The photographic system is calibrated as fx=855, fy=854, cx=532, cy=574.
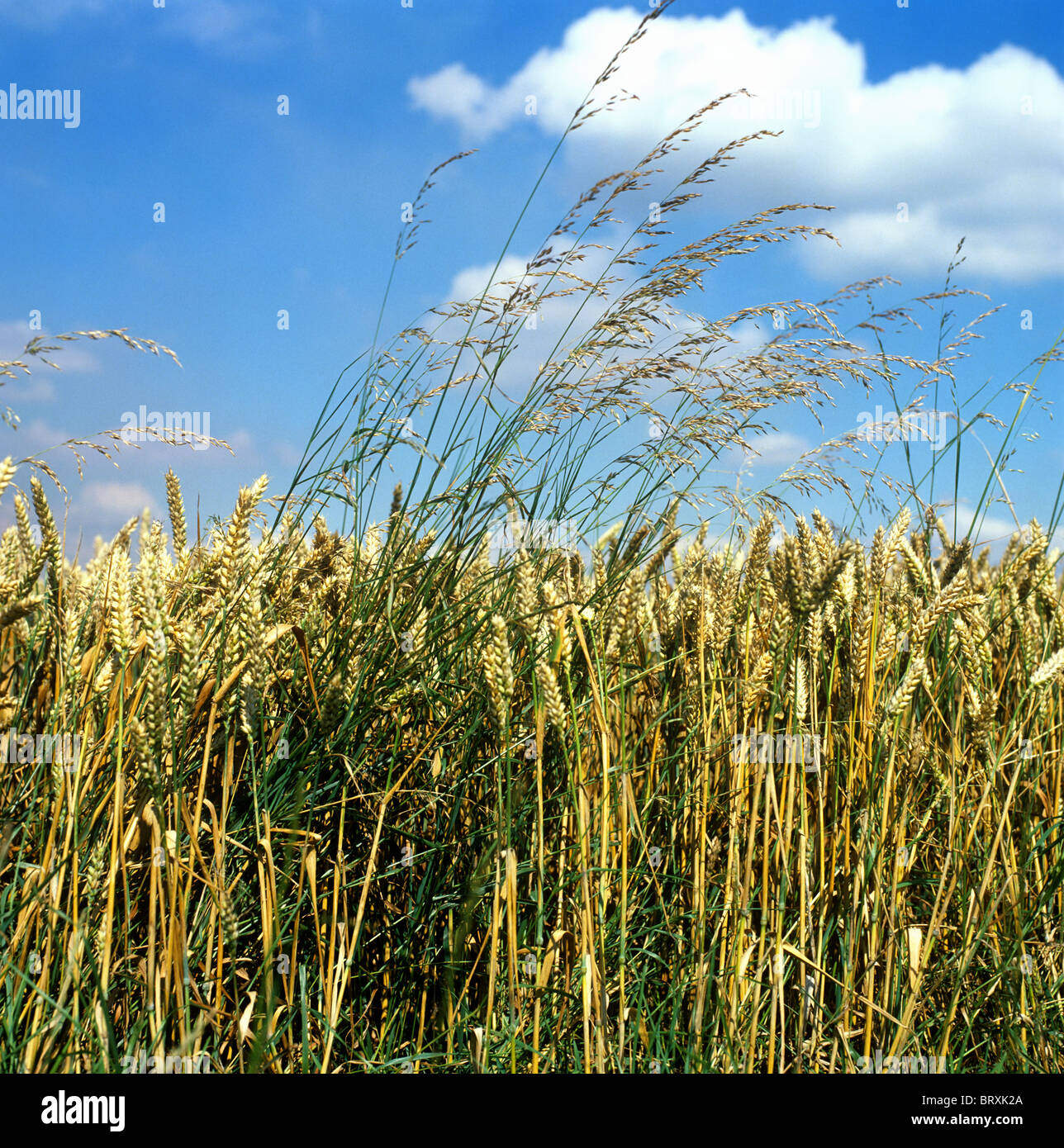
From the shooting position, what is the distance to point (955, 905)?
1824 mm

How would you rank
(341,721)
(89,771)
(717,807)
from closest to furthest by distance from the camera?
(89,771), (341,721), (717,807)

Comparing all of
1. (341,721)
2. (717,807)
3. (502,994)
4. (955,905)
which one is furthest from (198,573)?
(955,905)

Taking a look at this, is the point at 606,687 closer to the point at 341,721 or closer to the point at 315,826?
the point at 341,721

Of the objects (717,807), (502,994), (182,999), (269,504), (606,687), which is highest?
(269,504)

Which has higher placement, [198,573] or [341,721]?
[198,573]

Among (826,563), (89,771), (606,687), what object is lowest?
(89,771)

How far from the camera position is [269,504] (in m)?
1.83

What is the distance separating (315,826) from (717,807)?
0.82m

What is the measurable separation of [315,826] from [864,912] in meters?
1.08

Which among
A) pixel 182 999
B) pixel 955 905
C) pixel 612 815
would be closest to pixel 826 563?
pixel 612 815
